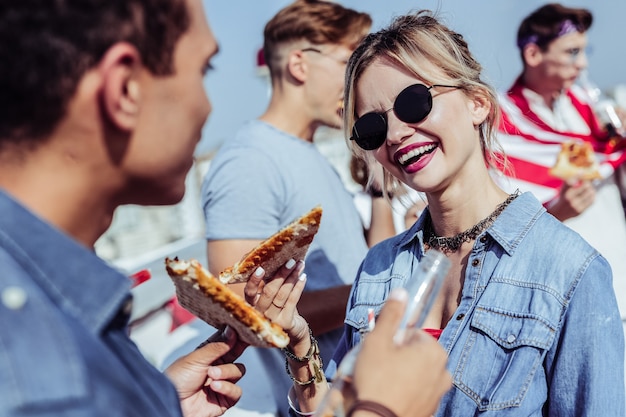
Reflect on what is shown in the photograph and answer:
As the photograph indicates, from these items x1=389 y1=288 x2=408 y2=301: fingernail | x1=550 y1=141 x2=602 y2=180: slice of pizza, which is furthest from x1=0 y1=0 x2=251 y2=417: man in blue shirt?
x1=550 y1=141 x2=602 y2=180: slice of pizza

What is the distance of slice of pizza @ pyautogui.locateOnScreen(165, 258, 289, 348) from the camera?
157 centimetres

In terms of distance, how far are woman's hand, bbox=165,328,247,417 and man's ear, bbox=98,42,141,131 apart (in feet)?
2.80

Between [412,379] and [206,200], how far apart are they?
82.1 inches

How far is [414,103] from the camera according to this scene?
2148 millimetres

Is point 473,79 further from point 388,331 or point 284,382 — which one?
point 284,382

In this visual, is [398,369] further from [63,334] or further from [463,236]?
[463,236]

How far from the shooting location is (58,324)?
97 cm

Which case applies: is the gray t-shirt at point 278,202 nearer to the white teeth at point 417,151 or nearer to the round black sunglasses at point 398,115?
the round black sunglasses at point 398,115

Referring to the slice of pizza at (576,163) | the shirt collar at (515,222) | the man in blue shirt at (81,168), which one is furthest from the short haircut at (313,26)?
the man in blue shirt at (81,168)

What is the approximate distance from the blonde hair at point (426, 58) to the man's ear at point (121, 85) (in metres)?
1.28

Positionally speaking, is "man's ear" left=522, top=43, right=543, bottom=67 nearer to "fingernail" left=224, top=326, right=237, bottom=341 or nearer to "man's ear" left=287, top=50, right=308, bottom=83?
"man's ear" left=287, top=50, right=308, bottom=83

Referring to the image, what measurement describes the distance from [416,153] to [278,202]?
3.53 ft

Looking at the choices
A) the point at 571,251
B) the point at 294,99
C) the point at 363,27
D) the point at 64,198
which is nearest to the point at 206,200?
the point at 294,99

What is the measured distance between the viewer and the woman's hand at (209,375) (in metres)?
1.83
